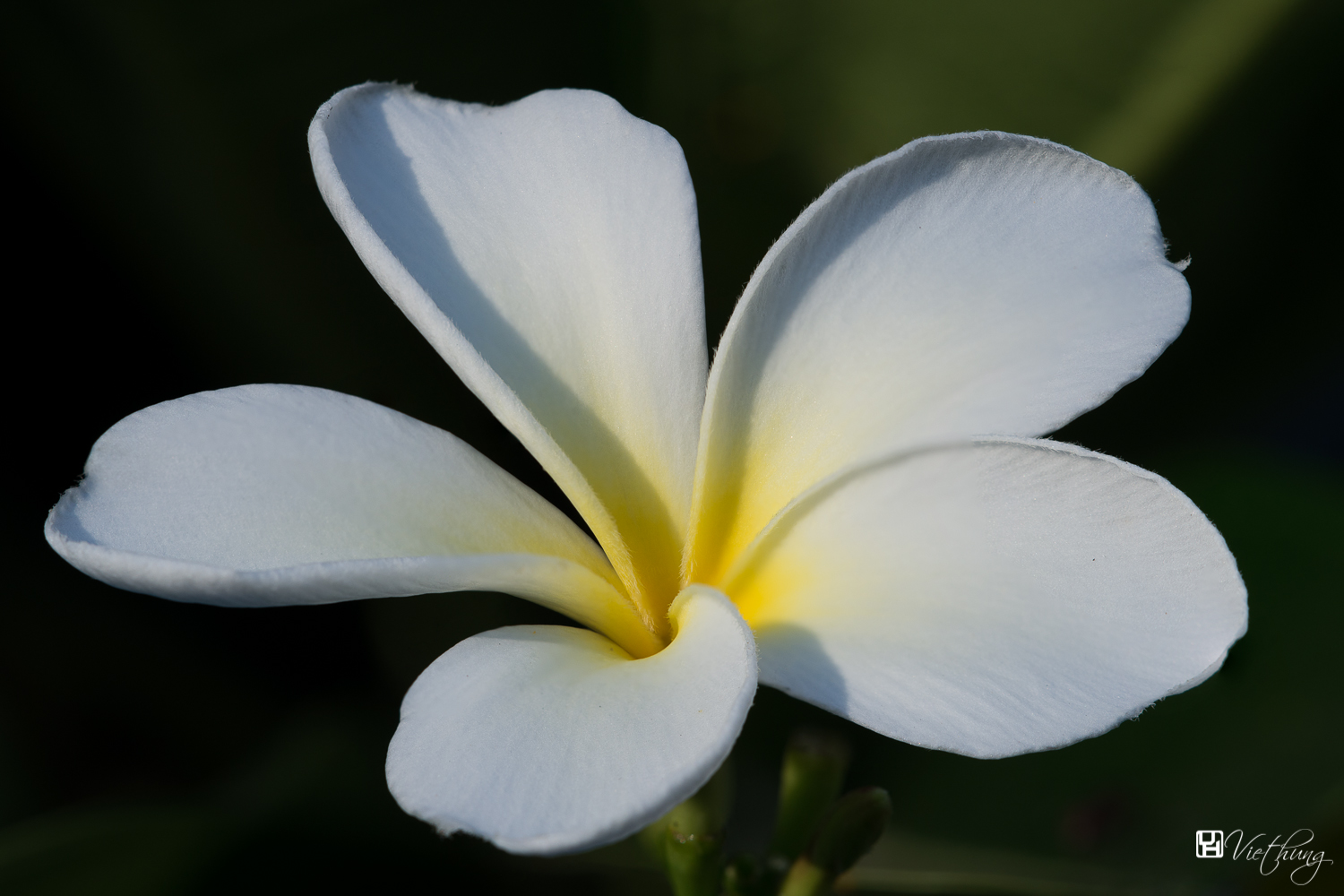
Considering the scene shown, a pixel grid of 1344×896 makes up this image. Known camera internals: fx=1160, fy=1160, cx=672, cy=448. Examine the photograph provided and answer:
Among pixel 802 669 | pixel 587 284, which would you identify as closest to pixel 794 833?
pixel 802 669

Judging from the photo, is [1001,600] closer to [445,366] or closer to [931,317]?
[931,317]

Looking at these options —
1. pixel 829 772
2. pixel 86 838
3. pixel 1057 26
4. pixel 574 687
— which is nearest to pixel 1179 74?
pixel 1057 26

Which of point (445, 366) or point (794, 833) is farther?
point (445, 366)

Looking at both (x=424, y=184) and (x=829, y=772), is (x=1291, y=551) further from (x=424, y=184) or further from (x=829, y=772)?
(x=424, y=184)

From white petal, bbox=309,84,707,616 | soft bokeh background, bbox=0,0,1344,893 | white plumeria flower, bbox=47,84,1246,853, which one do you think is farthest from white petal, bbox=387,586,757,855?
soft bokeh background, bbox=0,0,1344,893

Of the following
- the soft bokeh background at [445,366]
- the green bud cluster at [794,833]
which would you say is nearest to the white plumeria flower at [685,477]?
the green bud cluster at [794,833]

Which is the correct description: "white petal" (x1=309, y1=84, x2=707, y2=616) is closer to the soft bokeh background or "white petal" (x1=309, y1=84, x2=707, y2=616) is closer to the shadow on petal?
the shadow on petal
